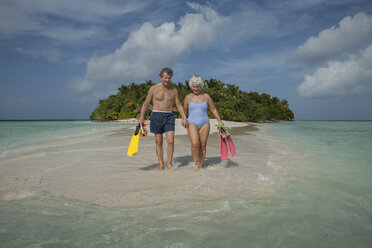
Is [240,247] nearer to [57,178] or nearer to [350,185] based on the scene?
[350,185]

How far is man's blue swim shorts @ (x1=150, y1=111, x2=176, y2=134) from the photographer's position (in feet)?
14.7

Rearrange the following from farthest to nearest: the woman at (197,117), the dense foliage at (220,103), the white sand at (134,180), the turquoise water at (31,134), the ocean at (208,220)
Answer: the dense foliage at (220,103) → the turquoise water at (31,134) → the woman at (197,117) → the white sand at (134,180) → the ocean at (208,220)

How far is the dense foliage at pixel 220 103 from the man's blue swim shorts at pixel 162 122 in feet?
116

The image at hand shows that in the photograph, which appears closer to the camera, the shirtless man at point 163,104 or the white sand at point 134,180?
the white sand at point 134,180

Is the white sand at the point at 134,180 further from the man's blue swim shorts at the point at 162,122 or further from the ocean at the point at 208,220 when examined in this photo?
the man's blue swim shorts at the point at 162,122

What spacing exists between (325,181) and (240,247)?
2.70 metres

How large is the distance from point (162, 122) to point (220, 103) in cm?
4196

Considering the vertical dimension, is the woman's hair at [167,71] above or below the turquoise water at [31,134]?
above

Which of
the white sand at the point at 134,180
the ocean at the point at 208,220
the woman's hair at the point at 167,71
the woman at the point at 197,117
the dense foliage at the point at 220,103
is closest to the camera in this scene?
the ocean at the point at 208,220

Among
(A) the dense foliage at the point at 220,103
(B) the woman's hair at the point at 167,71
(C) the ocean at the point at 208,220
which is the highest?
(A) the dense foliage at the point at 220,103

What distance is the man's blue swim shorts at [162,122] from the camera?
4473 mm

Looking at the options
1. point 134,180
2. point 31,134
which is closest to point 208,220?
point 134,180

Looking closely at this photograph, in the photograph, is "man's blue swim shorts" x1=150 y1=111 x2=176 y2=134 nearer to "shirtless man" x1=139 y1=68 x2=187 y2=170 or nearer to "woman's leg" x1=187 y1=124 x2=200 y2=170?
"shirtless man" x1=139 y1=68 x2=187 y2=170

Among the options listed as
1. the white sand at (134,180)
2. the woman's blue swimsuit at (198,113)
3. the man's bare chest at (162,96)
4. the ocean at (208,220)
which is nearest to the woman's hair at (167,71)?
the man's bare chest at (162,96)
